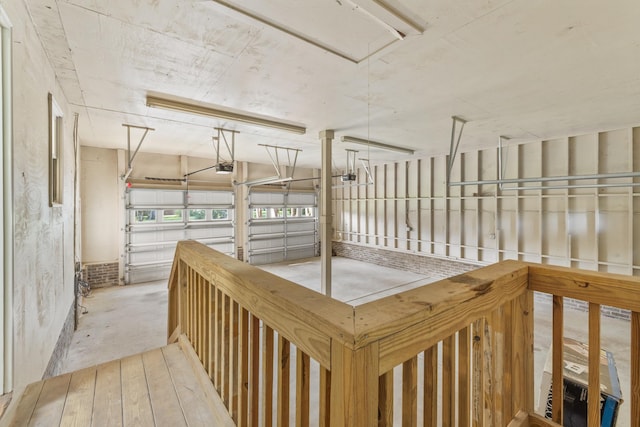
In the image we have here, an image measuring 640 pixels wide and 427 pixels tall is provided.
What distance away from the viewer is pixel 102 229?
646 cm

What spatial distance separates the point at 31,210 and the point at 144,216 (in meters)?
5.81

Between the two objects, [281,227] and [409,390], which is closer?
[409,390]

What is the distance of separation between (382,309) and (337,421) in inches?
10.2

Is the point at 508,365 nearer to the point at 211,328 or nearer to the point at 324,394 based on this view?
the point at 324,394

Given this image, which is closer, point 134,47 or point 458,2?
point 458,2

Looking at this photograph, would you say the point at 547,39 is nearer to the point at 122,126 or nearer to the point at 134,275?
the point at 122,126

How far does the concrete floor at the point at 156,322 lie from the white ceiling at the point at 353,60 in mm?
3131

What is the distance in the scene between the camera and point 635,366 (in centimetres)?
94

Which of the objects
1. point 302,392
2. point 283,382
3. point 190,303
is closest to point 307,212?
point 190,303

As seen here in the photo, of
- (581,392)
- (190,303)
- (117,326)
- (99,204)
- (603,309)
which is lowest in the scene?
(117,326)

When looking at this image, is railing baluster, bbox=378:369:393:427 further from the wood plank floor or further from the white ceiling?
the white ceiling

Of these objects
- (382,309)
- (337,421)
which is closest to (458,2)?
(382,309)

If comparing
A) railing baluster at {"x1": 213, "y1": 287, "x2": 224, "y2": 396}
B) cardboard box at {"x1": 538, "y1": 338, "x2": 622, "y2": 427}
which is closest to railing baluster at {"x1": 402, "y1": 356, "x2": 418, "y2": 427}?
railing baluster at {"x1": 213, "y1": 287, "x2": 224, "y2": 396}

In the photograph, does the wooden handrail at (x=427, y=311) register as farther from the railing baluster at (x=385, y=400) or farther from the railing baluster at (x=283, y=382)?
the railing baluster at (x=283, y=382)
